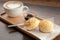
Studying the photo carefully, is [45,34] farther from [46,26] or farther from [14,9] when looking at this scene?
[14,9]

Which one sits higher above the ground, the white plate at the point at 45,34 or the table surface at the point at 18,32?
the white plate at the point at 45,34

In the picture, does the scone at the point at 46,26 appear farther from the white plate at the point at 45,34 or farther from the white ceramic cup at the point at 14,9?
the white ceramic cup at the point at 14,9

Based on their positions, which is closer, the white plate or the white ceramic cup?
the white plate

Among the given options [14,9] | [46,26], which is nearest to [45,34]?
[46,26]

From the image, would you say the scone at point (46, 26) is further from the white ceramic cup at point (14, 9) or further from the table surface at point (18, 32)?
the white ceramic cup at point (14, 9)

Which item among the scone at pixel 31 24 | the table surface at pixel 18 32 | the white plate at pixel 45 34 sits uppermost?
the scone at pixel 31 24

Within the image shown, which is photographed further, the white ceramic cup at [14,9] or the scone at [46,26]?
the white ceramic cup at [14,9]

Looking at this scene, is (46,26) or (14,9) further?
(14,9)

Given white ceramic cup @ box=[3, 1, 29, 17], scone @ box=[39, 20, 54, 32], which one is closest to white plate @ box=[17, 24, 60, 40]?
scone @ box=[39, 20, 54, 32]

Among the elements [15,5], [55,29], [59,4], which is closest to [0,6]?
[15,5]

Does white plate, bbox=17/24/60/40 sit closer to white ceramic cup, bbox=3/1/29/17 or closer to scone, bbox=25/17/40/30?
scone, bbox=25/17/40/30

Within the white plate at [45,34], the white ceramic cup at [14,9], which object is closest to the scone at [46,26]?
the white plate at [45,34]
